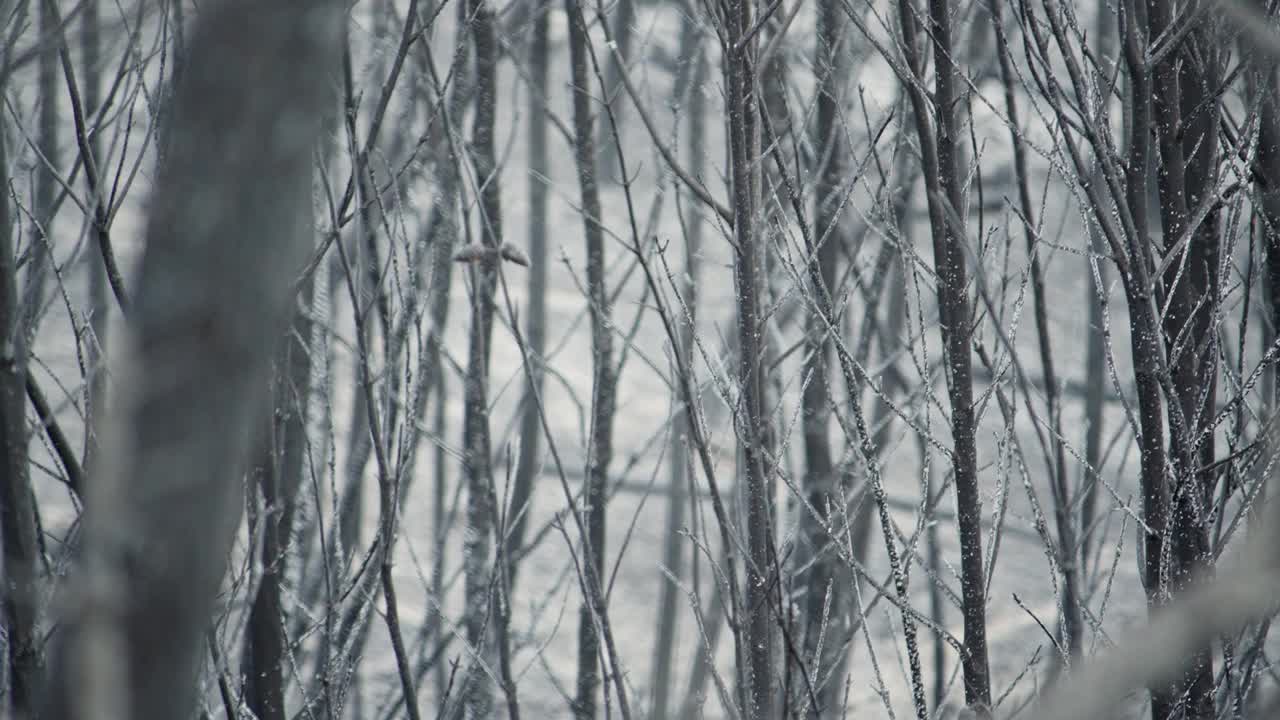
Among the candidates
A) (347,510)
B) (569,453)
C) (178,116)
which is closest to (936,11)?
(178,116)

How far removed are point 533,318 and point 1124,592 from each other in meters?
3.61

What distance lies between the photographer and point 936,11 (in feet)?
6.41

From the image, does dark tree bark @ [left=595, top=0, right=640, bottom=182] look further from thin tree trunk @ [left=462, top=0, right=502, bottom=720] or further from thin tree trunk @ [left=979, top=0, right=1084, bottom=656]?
thin tree trunk @ [left=979, top=0, right=1084, bottom=656]

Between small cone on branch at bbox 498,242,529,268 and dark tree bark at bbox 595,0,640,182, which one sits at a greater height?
dark tree bark at bbox 595,0,640,182

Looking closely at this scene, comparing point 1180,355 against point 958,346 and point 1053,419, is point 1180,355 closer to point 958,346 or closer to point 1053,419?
point 958,346

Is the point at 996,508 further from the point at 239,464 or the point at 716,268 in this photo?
the point at 716,268

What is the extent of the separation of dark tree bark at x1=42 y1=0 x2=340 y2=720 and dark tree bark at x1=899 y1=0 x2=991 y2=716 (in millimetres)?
1570

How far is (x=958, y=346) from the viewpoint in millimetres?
1972

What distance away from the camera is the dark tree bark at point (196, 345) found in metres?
0.49

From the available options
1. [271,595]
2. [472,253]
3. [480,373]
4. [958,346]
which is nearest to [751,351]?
[958,346]

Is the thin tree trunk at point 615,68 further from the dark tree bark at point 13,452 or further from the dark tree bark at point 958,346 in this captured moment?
the dark tree bark at point 13,452

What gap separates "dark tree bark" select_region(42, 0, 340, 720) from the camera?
491 mm

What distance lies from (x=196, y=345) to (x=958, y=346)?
1.66 meters

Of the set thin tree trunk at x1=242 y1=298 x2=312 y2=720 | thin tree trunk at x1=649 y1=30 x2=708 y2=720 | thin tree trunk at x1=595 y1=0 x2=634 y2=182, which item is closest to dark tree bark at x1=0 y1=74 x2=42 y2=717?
thin tree trunk at x1=242 y1=298 x2=312 y2=720
